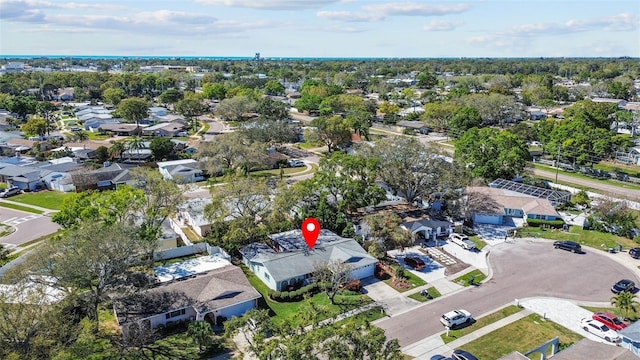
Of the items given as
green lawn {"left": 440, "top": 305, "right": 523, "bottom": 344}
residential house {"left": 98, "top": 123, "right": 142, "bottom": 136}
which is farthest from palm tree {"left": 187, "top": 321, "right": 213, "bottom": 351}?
residential house {"left": 98, "top": 123, "right": 142, "bottom": 136}

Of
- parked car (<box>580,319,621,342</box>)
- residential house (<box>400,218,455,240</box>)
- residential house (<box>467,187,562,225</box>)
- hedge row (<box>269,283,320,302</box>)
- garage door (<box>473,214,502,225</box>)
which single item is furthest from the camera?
garage door (<box>473,214,502,225</box>)

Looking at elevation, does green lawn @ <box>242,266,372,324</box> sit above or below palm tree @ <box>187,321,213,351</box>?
below

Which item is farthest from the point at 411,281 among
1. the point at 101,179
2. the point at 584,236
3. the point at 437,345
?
the point at 101,179

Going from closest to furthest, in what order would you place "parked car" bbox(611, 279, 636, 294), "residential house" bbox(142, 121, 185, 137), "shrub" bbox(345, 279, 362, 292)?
1. "parked car" bbox(611, 279, 636, 294)
2. "shrub" bbox(345, 279, 362, 292)
3. "residential house" bbox(142, 121, 185, 137)

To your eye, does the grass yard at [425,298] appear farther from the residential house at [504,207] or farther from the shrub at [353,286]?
the residential house at [504,207]

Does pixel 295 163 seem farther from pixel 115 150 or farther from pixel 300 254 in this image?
pixel 300 254

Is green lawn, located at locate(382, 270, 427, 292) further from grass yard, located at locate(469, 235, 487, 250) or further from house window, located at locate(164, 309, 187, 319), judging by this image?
house window, located at locate(164, 309, 187, 319)

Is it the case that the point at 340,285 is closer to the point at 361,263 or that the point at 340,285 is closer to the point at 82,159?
the point at 361,263

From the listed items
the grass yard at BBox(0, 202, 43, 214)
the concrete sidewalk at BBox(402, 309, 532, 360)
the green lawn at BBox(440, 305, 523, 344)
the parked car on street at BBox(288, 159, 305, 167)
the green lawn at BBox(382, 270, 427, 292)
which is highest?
the parked car on street at BBox(288, 159, 305, 167)
